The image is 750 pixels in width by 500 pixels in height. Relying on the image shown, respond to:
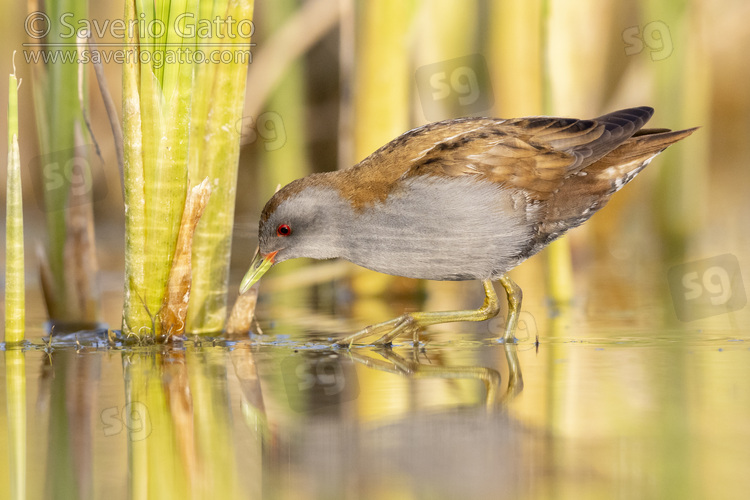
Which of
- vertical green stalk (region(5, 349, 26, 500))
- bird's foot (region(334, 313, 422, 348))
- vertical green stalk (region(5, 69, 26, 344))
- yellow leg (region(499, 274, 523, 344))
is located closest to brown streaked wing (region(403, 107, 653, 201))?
yellow leg (region(499, 274, 523, 344))

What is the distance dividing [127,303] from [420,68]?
2585 mm

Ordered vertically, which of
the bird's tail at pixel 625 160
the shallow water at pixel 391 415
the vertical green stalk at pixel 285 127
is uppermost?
the vertical green stalk at pixel 285 127

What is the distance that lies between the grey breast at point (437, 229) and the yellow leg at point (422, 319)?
1.08 ft

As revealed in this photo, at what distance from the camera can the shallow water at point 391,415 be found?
2602 millimetres

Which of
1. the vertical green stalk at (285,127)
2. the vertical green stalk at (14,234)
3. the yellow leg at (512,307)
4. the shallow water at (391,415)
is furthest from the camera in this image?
the vertical green stalk at (285,127)

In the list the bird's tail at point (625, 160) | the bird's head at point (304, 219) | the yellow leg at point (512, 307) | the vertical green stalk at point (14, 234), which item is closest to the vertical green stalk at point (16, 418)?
the vertical green stalk at point (14, 234)

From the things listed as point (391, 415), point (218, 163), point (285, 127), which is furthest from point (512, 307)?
point (285, 127)

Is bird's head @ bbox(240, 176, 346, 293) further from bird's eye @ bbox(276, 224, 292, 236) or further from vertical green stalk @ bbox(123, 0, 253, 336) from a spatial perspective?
vertical green stalk @ bbox(123, 0, 253, 336)

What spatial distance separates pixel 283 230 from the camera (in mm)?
4539

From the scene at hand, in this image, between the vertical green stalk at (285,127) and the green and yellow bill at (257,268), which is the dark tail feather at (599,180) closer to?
the green and yellow bill at (257,268)

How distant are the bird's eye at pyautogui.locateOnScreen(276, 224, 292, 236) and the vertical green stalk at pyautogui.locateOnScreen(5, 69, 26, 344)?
1.06 meters

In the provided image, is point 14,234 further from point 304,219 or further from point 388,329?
point 388,329

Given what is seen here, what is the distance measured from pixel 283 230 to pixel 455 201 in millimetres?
767

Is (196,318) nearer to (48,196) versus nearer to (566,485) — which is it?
(48,196)
